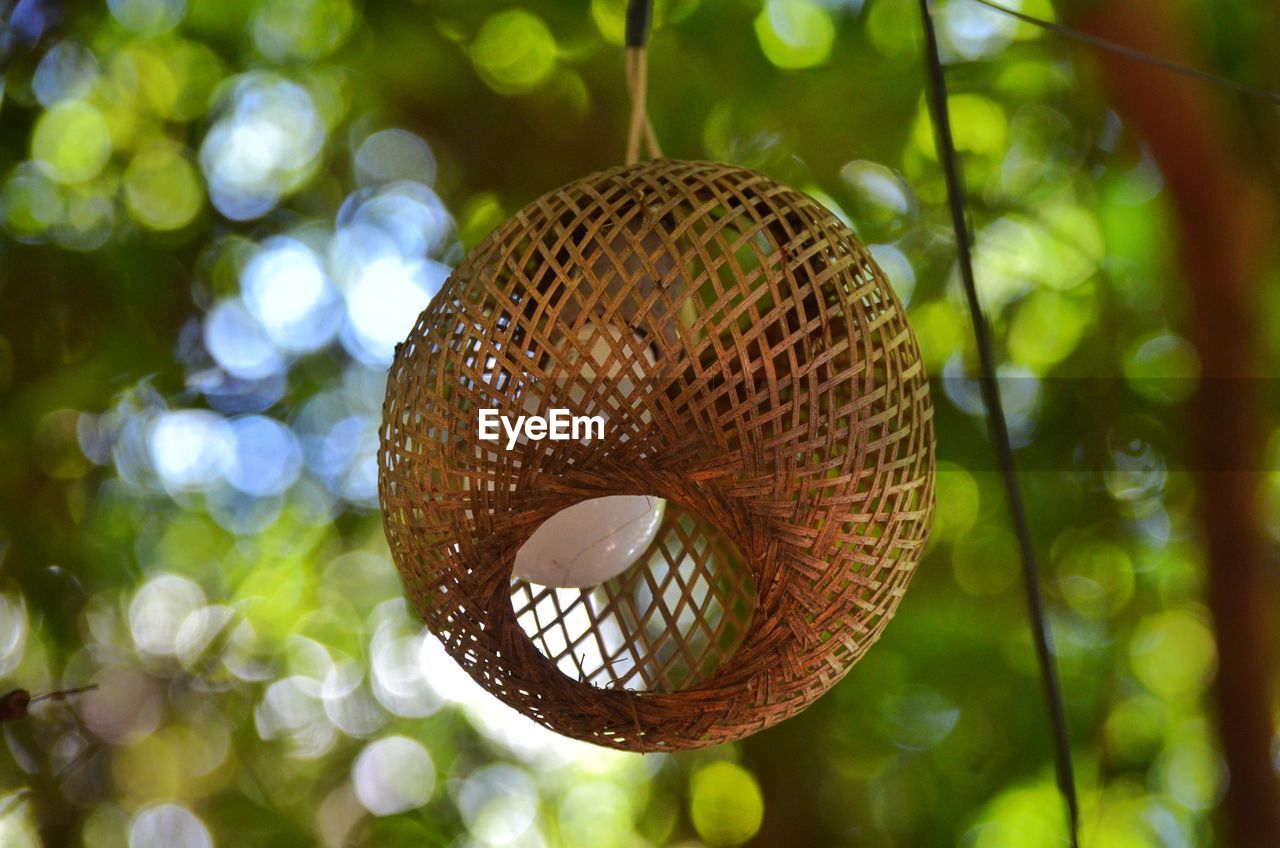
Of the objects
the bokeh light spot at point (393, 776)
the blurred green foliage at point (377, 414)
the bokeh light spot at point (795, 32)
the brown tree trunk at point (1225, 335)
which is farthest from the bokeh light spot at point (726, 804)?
the bokeh light spot at point (795, 32)

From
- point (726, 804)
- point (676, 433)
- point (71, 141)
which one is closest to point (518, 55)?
point (71, 141)

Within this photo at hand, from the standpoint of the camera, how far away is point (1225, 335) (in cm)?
131

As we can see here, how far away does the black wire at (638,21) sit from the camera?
65cm

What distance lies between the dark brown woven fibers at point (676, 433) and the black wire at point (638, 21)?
150mm

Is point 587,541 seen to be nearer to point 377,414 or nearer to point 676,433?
point 676,433

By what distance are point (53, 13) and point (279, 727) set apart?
41.1 inches

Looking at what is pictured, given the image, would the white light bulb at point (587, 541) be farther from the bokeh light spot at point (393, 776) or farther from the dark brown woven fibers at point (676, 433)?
the bokeh light spot at point (393, 776)

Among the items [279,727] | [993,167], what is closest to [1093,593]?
[993,167]

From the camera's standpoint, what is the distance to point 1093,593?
1.54m

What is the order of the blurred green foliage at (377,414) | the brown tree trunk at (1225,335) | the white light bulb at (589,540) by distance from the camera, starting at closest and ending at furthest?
1. the white light bulb at (589,540)
2. the brown tree trunk at (1225,335)
3. the blurred green foliage at (377,414)

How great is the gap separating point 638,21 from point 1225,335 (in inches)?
37.6

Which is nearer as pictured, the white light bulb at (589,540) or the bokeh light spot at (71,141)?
the white light bulb at (589,540)

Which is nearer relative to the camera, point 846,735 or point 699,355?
point 699,355

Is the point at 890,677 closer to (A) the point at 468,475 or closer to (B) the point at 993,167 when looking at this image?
(B) the point at 993,167
